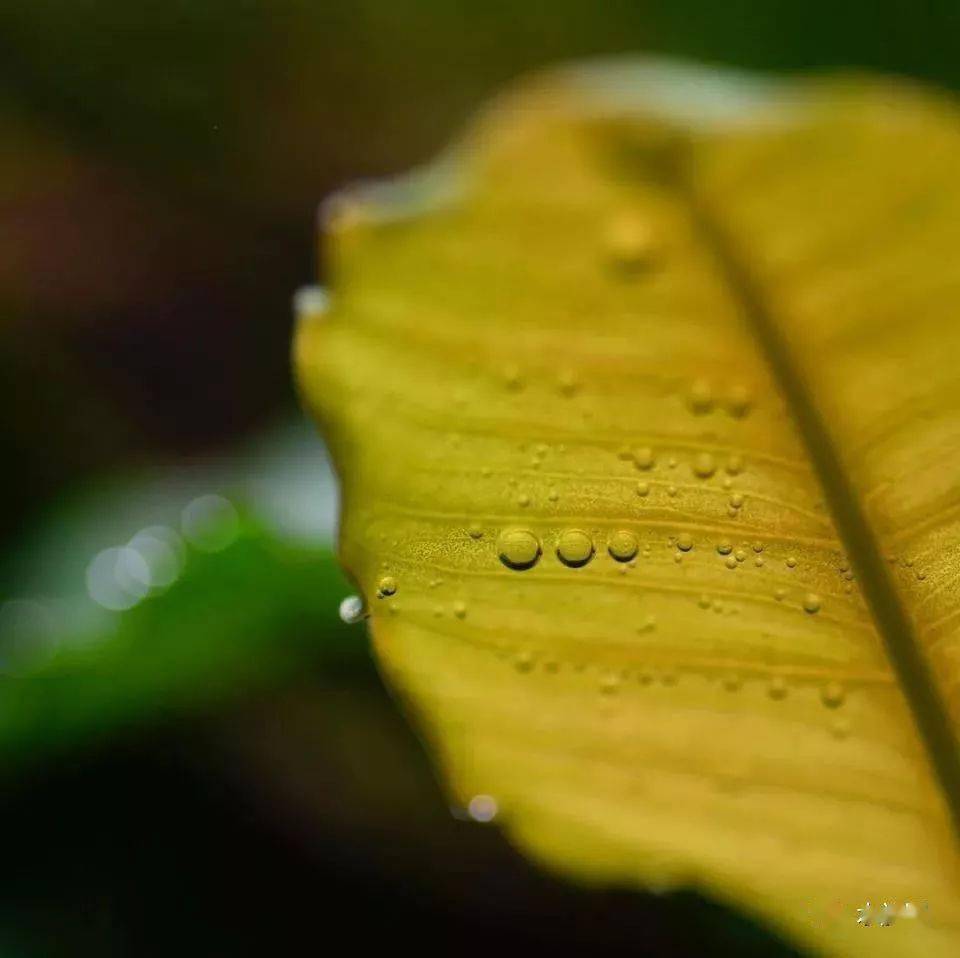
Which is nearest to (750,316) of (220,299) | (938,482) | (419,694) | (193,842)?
(938,482)

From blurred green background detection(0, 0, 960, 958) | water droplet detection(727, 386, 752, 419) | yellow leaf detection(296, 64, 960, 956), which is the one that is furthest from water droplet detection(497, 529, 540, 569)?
blurred green background detection(0, 0, 960, 958)

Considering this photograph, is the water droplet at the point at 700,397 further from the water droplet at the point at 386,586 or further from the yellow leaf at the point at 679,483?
the water droplet at the point at 386,586

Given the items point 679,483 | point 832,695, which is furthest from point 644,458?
point 832,695

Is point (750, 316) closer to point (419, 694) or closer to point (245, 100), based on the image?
point (419, 694)

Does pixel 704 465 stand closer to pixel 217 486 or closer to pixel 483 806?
pixel 483 806

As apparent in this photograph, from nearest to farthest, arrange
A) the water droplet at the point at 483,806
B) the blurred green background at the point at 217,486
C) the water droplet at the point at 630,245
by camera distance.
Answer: the water droplet at the point at 483,806 < the water droplet at the point at 630,245 < the blurred green background at the point at 217,486

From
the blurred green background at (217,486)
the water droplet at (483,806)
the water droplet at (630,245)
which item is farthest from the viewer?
the blurred green background at (217,486)

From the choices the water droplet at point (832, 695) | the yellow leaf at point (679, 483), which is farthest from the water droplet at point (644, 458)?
the water droplet at point (832, 695)
